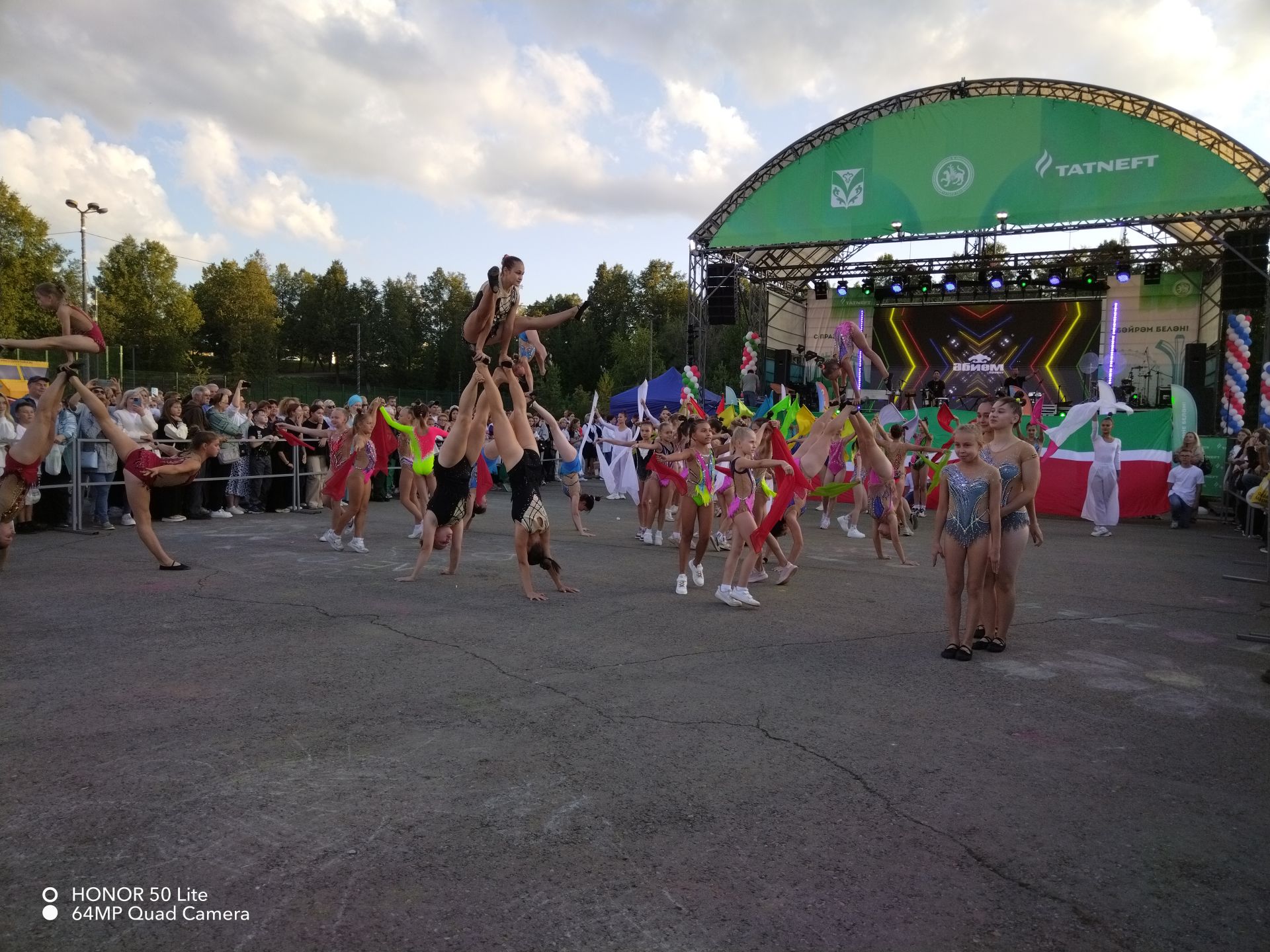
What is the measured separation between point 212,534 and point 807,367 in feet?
68.1

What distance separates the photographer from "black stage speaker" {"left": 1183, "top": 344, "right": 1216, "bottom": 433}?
2320 cm

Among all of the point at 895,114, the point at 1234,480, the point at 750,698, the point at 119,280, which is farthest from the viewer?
the point at 119,280

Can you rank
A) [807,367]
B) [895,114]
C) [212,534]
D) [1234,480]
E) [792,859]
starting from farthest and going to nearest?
1. [807,367]
2. [895,114]
3. [1234,480]
4. [212,534]
5. [792,859]

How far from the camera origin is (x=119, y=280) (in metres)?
54.7

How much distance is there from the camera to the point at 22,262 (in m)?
46.2

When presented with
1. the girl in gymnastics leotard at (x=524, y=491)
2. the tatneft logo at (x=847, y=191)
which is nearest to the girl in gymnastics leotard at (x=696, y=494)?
the girl in gymnastics leotard at (x=524, y=491)

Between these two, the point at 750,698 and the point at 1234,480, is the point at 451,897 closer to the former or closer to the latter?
the point at 750,698

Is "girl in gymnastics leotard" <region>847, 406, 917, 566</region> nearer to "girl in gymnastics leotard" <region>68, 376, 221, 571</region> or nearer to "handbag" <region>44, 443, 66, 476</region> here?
"girl in gymnastics leotard" <region>68, 376, 221, 571</region>

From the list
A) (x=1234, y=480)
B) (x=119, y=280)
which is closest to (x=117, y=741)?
(x=1234, y=480)

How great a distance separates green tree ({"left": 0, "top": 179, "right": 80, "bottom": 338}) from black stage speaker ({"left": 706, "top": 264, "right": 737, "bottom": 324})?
38.0m

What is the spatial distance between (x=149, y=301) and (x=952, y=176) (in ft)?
169

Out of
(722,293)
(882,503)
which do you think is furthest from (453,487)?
(722,293)

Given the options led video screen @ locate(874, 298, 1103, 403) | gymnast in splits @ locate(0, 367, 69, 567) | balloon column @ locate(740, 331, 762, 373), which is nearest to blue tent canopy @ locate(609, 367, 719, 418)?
balloon column @ locate(740, 331, 762, 373)

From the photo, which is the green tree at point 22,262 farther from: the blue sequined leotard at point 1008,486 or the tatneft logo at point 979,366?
the blue sequined leotard at point 1008,486
